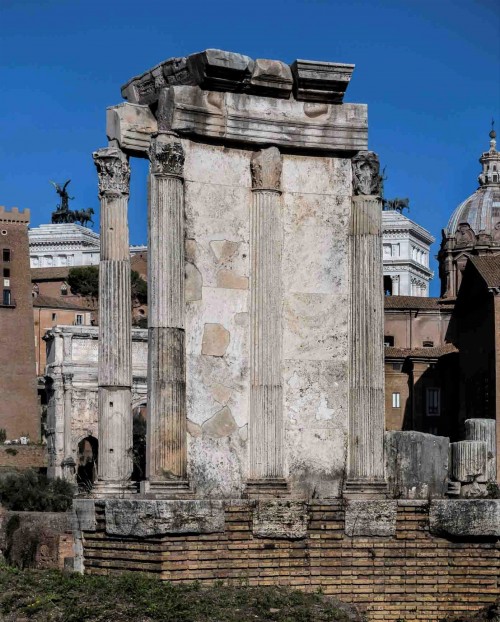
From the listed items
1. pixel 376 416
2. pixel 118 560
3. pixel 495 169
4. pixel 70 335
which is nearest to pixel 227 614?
pixel 118 560

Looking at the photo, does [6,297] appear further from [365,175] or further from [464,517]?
[464,517]

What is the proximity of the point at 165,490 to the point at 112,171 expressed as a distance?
3.80 m

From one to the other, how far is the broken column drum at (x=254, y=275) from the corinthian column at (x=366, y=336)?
23 mm

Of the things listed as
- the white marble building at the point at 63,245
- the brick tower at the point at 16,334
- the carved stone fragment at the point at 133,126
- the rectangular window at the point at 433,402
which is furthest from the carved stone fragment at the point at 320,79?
the white marble building at the point at 63,245

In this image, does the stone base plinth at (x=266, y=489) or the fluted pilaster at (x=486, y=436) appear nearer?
the stone base plinth at (x=266, y=489)

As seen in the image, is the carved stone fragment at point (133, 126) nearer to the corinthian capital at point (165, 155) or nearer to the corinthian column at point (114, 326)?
the corinthian column at point (114, 326)

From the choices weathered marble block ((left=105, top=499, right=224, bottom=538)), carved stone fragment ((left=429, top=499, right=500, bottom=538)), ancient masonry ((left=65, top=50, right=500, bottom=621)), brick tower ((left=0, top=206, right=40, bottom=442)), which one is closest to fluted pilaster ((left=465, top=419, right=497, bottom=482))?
ancient masonry ((left=65, top=50, right=500, bottom=621))

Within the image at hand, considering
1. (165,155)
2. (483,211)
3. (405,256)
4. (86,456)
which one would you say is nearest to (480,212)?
(483,211)

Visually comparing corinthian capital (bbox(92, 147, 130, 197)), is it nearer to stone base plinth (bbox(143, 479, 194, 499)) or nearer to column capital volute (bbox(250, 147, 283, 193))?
column capital volute (bbox(250, 147, 283, 193))

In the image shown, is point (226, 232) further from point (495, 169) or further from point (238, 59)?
point (495, 169)

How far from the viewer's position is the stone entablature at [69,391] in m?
74.6

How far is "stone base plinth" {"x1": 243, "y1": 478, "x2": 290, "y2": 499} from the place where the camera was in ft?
54.3

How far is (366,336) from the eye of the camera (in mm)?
17094

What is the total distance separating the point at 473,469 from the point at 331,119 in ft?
13.7
